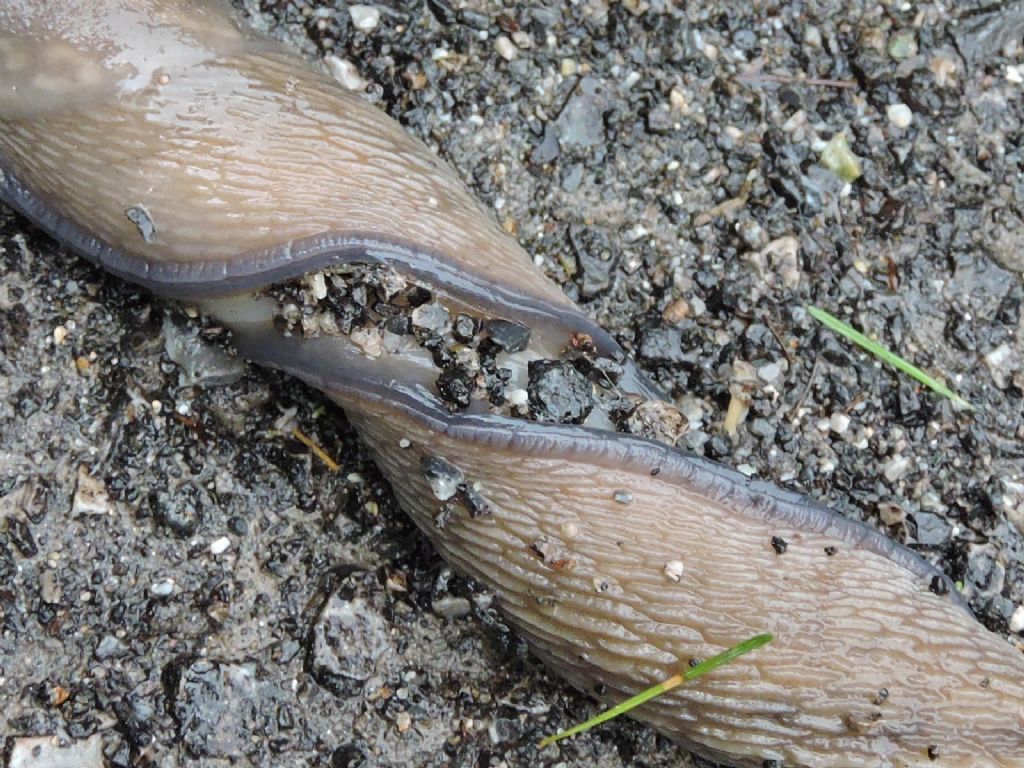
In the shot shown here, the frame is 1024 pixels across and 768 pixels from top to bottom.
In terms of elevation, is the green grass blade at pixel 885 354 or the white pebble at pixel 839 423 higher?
the green grass blade at pixel 885 354

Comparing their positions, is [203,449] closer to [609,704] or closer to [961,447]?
[609,704]

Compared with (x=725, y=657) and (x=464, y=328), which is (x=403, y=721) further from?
(x=464, y=328)

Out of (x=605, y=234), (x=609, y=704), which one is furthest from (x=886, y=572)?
(x=605, y=234)

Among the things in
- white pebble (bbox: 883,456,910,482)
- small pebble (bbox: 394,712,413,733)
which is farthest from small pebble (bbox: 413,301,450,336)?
white pebble (bbox: 883,456,910,482)

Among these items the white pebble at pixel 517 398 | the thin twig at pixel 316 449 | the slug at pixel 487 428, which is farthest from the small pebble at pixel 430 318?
the thin twig at pixel 316 449

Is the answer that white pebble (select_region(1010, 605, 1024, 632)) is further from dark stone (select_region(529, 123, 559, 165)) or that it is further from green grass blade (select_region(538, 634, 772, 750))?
dark stone (select_region(529, 123, 559, 165))

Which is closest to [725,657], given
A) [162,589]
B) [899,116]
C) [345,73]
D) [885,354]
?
[885,354]

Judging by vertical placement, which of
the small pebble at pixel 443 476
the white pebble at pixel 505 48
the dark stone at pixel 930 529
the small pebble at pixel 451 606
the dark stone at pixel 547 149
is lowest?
the small pebble at pixel 451 606

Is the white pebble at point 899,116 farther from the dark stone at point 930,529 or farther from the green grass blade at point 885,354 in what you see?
the dark stone at point 930,529
